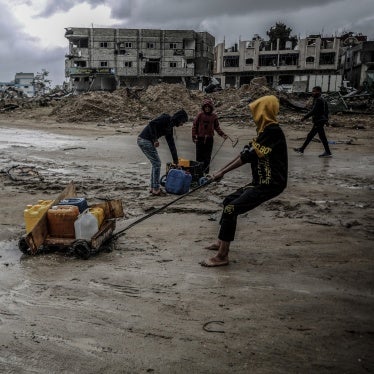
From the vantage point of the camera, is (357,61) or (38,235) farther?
(357,61)

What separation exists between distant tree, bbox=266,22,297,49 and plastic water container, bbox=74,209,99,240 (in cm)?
6512

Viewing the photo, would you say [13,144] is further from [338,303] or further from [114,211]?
[338,303]

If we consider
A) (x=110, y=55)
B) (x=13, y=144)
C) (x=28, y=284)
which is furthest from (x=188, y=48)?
(x=28, y=284)

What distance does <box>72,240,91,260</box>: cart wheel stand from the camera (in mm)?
4660

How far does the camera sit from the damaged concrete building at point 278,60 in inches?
2293

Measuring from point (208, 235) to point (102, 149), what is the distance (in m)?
9.51

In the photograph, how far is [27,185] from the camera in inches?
342

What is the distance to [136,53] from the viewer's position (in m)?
62.2

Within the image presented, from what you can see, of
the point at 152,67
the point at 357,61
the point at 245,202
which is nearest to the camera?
the point at 245,202

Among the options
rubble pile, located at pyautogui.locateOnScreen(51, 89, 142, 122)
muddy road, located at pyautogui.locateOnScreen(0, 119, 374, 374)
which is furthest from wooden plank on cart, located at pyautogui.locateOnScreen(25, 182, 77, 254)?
rubble pile, located at pyautogui.locateOnScreen(51, 89, 142, 122)

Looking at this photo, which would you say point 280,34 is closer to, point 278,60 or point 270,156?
point 278,60

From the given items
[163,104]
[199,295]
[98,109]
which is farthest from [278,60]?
[199,295]

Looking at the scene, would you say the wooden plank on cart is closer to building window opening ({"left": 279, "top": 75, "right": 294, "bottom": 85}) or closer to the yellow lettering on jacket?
the yellow lettering on jacket

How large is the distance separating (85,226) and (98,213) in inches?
11.2
